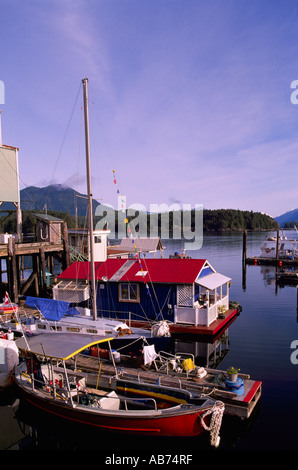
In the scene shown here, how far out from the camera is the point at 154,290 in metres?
23.3

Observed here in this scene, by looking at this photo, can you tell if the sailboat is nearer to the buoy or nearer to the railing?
the railing

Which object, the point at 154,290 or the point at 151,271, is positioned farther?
the point at 151,271

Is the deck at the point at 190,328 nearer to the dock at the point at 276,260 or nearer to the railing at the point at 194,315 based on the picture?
the railing at the point at 194,315

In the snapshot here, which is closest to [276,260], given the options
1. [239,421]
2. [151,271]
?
[151,271]

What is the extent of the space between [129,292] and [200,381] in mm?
10009

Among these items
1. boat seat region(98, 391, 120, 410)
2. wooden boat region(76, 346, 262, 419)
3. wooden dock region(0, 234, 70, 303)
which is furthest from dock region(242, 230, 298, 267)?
boat seat region(98, 391, 120, 410)

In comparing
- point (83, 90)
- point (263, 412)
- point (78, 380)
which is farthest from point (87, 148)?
point (263, 412)

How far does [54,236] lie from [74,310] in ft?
49.8

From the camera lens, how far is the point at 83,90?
19.3m

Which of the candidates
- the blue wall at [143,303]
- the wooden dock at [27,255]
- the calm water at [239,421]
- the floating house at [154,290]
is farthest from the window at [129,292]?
the wooden dock at [27,255]

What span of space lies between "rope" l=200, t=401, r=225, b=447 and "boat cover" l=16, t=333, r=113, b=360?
521 centimetres

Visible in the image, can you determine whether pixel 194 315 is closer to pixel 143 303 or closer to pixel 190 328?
pixel 190 328

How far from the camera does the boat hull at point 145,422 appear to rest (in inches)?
472

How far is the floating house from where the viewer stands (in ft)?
74.1
